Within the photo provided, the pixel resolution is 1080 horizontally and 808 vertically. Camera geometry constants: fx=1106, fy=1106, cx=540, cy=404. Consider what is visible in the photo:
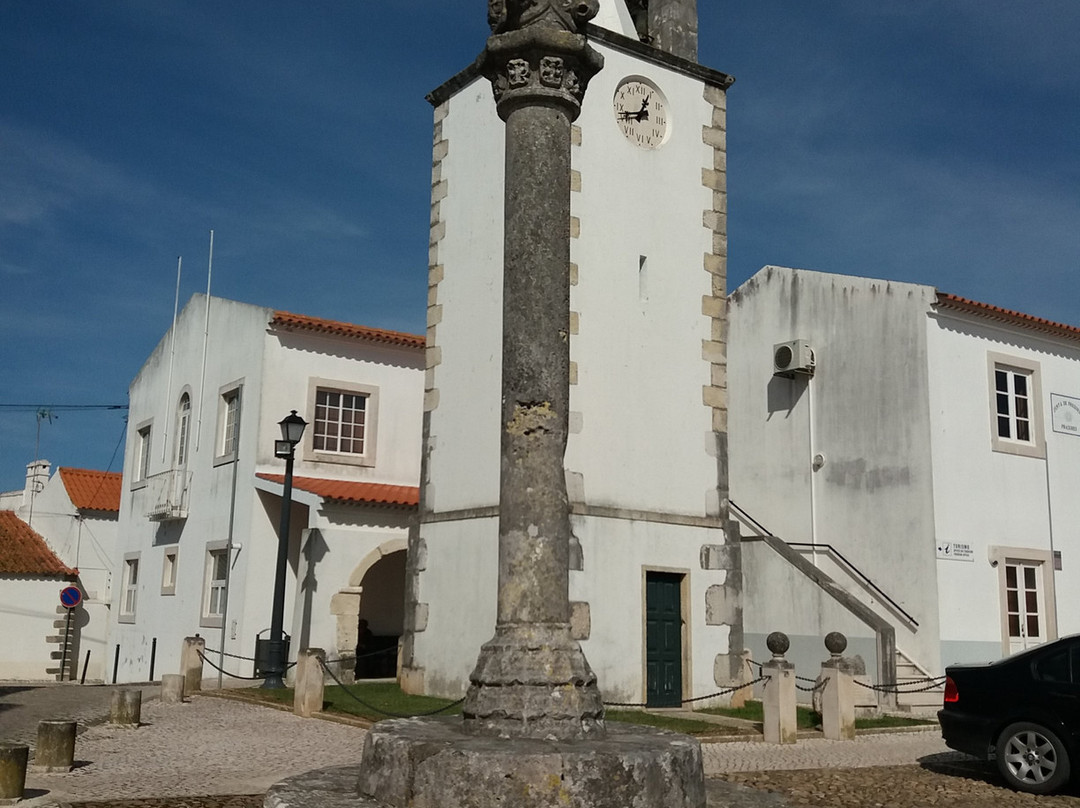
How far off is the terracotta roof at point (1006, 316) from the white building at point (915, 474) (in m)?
0.03

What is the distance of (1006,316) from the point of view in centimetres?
1788

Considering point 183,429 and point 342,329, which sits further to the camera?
point 183,429

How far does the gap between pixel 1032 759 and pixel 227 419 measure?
50.8 feet

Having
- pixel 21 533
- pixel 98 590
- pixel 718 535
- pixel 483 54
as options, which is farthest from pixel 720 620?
pixel 21 533

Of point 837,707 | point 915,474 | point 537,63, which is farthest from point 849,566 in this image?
point 537,63

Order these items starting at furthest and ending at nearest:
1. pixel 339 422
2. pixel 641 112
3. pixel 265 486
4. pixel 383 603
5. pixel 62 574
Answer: pixel 62 574
pixel 383 603
pixel 339 422
pixel 265 486
pixel 641 112

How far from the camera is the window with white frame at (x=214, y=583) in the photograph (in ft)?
63.7

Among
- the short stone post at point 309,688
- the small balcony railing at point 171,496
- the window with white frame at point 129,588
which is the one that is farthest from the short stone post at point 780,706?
the window with white frame at point 129,588

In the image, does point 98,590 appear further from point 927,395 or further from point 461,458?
point 927,395

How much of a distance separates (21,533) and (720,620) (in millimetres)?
22261

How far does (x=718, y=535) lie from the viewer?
15312 millimetres

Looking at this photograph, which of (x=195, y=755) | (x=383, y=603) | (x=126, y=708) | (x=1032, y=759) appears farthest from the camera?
(x=383, y=603)

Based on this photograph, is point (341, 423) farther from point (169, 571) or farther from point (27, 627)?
point (27, 627)

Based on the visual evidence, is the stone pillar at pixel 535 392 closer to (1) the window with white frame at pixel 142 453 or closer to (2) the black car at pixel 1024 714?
(2) the black car at pixel 1024 714
